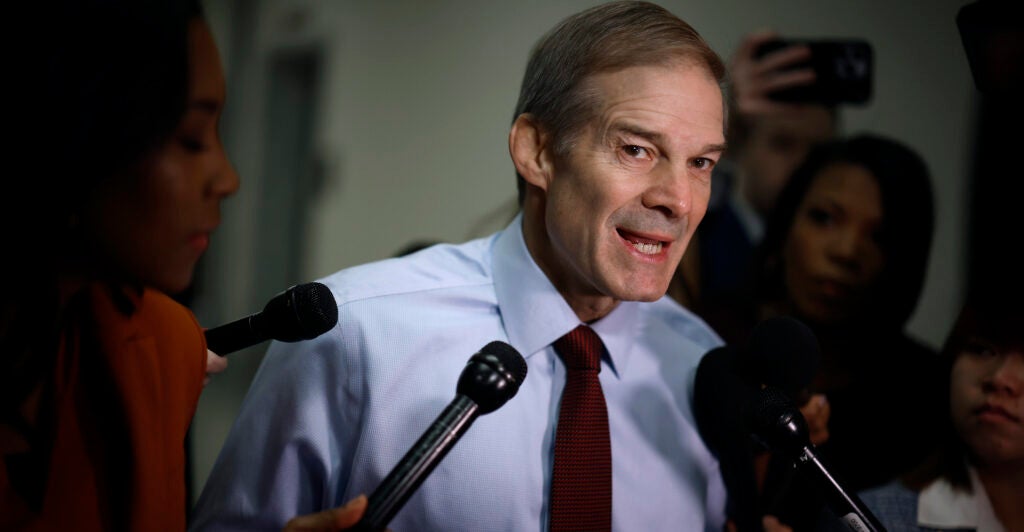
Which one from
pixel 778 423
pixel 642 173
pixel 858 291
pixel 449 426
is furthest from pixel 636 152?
pixel 858 291

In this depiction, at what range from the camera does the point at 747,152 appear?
2.35m

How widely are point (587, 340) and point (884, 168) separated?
819 millimetres

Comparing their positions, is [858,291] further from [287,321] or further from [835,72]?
[287,321]

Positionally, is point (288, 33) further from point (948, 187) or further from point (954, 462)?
point (954, 462)

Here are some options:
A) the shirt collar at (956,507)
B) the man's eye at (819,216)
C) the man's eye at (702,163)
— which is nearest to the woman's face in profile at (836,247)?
the man's eye at (819,216)

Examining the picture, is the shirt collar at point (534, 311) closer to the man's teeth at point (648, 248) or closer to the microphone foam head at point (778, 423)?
the man's teeth at point (648, 248)

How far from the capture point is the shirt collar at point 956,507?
1184 mm

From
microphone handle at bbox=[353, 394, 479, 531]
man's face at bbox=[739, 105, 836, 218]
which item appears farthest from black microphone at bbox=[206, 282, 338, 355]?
man's face at bbox=[739, 105, 836, 218]

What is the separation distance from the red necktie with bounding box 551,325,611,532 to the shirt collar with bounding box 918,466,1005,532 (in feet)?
1.62

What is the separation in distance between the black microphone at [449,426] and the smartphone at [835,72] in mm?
1076

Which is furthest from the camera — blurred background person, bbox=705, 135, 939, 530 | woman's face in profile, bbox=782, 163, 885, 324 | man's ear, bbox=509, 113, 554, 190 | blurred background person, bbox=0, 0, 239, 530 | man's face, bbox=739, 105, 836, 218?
man's face, bbox=739, 105, 836, 218

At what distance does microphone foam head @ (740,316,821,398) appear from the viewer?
105 cm

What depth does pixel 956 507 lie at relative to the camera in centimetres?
121

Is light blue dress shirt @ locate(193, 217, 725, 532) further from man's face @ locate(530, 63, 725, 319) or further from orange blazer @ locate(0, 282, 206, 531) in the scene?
orange blazer @ locate(0, 282, 206, 531)
